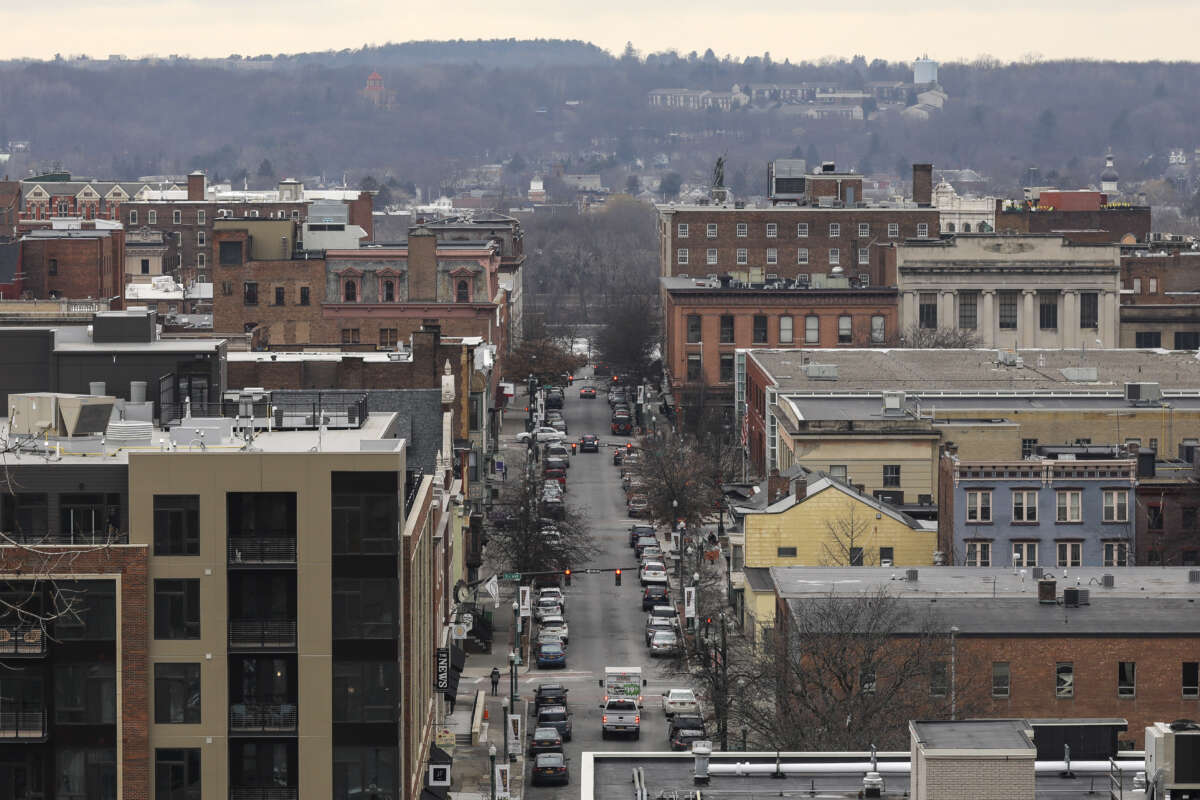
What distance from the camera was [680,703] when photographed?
7362 cm

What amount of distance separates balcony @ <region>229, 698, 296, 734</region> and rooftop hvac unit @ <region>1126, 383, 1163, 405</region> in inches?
2060

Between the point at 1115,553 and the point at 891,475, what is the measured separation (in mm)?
11089

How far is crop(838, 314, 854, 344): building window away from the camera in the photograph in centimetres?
14588

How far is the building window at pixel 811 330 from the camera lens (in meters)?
145

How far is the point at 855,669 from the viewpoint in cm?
5994

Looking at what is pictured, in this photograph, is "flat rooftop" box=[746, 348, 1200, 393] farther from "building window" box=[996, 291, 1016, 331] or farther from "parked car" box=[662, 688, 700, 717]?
"building window" box=[996, 291, 1016, 331]

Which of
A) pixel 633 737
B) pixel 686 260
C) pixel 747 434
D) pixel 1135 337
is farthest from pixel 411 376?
pixel 686 260

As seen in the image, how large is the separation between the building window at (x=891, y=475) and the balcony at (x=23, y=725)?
152 ft

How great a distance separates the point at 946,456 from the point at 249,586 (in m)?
38.4

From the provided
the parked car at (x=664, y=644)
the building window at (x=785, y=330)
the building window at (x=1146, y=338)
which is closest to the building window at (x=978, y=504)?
the parked car at (x=664, y=644)

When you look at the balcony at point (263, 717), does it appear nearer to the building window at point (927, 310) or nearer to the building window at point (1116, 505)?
the building window at point (1116, 505)

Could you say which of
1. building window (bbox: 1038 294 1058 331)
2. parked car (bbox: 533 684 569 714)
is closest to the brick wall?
parked car (bbox: 533 684 569 714)

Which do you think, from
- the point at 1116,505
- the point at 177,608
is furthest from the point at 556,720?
the point at 177,608

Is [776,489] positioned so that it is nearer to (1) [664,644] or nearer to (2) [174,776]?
(1) [664,644]
